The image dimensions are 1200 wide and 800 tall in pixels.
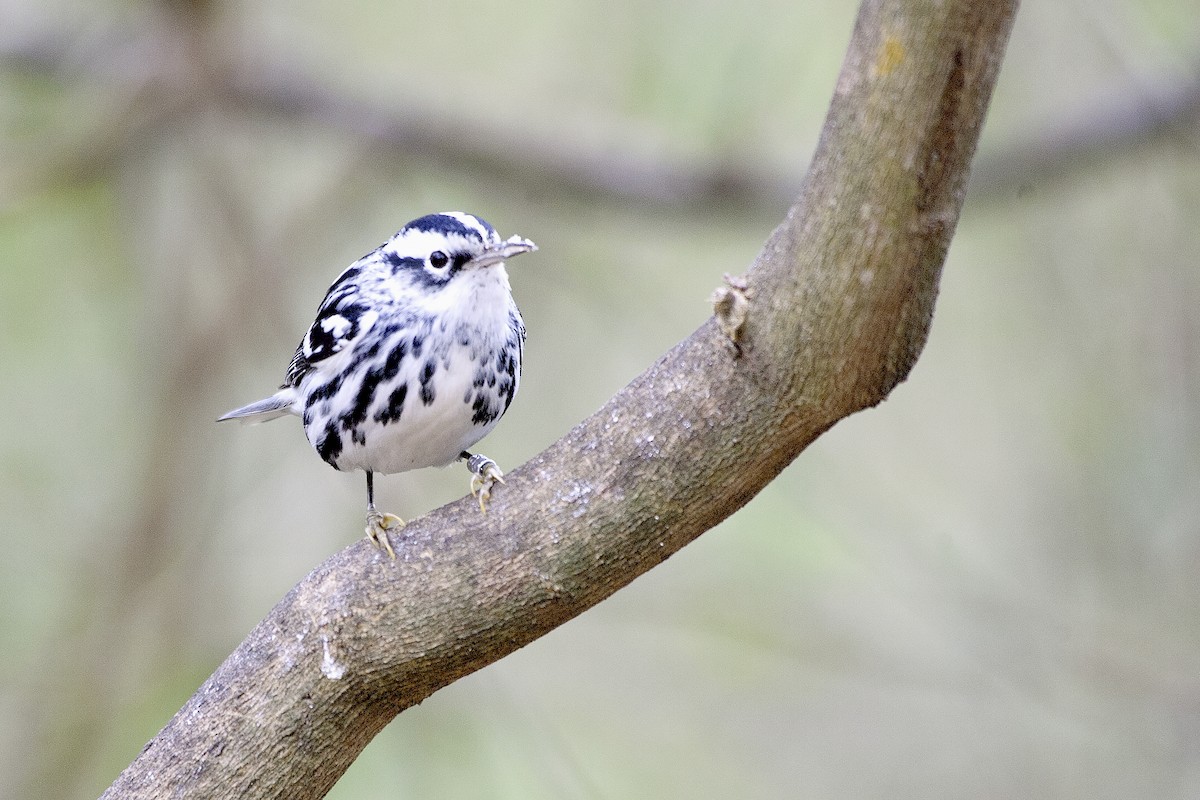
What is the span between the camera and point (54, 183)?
6.17 metres

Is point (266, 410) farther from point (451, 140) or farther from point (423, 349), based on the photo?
point (451, 140)

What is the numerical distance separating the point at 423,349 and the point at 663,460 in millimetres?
1096

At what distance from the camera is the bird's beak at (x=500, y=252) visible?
3.27m

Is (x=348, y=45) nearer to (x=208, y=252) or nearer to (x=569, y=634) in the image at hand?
(x=208, y=252)

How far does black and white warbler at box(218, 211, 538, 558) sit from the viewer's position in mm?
3420

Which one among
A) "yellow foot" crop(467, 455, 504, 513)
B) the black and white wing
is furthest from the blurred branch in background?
"yellow foot" crop(467, 455, 504, 513)

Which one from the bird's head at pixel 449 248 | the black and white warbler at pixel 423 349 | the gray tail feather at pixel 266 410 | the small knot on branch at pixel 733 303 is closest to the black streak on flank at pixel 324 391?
the black and white warbler at pixel 423 349

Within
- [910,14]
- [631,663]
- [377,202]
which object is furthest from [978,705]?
[910,14]

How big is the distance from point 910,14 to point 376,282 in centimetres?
194

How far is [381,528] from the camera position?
9.85 feet

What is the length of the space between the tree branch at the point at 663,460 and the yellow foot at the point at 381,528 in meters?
0.03

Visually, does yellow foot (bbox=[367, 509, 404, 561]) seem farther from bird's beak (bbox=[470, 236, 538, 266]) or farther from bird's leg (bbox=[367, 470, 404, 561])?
bird's beak (bbox=[470, 236, 538, 266])

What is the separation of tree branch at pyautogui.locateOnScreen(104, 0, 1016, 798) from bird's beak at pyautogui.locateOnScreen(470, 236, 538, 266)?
73cm

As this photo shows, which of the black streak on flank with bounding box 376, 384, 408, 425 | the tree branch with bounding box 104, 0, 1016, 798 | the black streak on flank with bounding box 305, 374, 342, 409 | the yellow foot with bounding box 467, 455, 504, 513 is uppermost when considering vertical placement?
the black streak on flank with bounding box 305, 374, 342, 409
